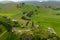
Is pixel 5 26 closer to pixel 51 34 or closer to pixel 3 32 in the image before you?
pixel 3 32

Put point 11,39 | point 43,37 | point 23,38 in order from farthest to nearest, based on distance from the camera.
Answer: point 43,37 → point 23,38 → point 11,39

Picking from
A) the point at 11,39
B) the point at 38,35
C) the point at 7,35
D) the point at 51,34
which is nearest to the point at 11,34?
the point at 7,35

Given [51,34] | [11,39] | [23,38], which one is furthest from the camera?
[51,34]

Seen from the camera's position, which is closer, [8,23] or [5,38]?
[5,38]

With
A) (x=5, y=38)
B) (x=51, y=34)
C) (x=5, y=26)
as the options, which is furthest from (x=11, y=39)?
(x=51, y=34)

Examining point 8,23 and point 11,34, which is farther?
point 8,23

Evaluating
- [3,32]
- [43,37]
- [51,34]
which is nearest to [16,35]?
[3,32]

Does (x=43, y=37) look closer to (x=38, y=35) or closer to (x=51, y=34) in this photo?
(x=38, y=35)

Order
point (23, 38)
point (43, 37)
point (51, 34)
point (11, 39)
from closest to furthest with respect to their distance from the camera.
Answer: point (11, 39) → point (23, 38) → point (43, 37) → point (51, 34)

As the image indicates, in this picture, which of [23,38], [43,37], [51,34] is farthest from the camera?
[51,34]
